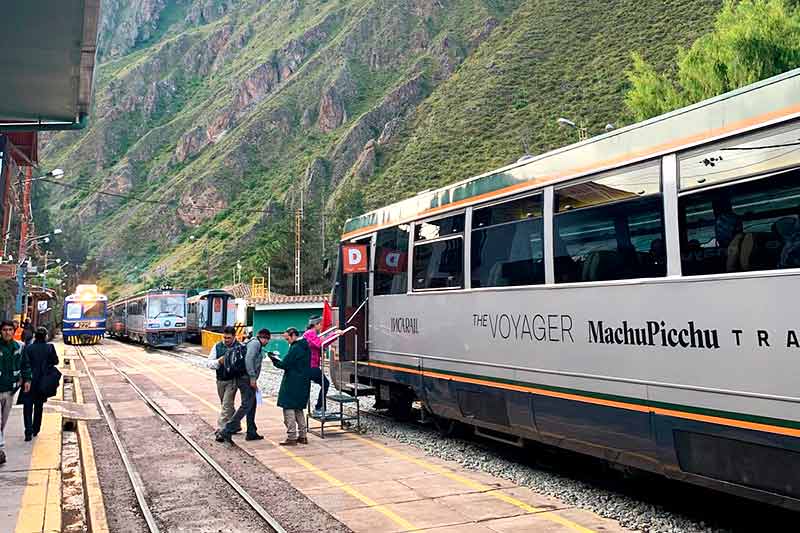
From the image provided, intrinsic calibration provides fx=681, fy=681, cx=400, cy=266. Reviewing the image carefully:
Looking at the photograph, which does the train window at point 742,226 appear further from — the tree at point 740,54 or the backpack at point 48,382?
the tree at point 740,54

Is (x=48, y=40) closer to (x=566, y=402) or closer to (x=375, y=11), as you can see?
(x=566, y=402)

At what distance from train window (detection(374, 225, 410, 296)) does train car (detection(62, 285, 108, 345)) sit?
122 feet

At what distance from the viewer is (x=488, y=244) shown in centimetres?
867

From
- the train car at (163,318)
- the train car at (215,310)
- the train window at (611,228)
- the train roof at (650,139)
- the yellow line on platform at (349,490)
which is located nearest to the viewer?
the train roof at (650,139)

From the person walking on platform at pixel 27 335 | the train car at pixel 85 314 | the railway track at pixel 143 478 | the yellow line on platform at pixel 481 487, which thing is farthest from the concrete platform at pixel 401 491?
the train car at pixel 85 314

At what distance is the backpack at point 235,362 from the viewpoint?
433 inches

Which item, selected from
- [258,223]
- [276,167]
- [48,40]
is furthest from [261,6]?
[48,40]

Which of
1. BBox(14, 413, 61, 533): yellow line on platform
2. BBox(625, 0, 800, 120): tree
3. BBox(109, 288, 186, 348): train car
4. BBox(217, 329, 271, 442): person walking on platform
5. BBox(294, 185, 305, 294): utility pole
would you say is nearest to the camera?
BBox(14, 413, 61, 533): yellow line on platform

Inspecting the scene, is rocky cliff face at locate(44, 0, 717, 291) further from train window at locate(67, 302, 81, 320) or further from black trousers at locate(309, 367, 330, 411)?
black trousers at locate(309, 367, 330, 411)

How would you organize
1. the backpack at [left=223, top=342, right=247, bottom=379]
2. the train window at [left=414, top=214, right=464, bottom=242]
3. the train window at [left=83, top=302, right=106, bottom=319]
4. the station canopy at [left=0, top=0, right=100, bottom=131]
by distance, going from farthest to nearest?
the train window at [left=83, top=302, right=106, bottom=319] < the backpack at [left=223, top=342, right=247, bottom=379] < the train window at [left=414, top=214, right=464, bottom=242] < the station canopy at [left=0, top=0, right=100, bottom=131]

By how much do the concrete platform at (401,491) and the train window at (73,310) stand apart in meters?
36.4

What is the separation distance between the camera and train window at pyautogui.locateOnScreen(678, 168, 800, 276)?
5133mm

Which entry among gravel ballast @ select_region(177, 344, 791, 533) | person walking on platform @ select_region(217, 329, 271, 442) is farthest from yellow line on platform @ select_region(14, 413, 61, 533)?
gravel ballast @ select_region(177, 344, 791, 533)

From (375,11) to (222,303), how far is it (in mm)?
99974
